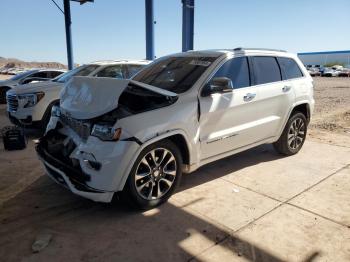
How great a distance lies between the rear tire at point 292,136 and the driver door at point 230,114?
0.94 m

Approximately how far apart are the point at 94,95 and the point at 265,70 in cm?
271

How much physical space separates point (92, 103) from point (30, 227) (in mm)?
1441

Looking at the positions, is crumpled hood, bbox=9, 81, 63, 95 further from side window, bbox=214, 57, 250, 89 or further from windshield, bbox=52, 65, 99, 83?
side window, bbox=214, 57, 250, 89

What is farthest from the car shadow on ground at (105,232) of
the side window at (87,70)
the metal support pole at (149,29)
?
the metal support pole at (149,29)

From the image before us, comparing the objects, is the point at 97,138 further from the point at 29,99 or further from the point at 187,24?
the point at 187,24

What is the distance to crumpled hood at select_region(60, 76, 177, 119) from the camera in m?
Answer: 3.50

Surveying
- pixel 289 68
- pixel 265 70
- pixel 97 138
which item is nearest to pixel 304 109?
pixel 289 68

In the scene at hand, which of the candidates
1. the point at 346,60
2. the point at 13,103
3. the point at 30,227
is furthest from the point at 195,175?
the point at 346,60

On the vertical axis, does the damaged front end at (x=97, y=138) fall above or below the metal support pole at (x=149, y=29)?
below

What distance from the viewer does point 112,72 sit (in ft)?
26.5

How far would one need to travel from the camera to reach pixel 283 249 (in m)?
3.05

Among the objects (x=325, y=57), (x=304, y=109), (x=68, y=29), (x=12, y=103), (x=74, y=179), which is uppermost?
(x=68, y=29)

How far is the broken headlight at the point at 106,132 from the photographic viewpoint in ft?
10.9

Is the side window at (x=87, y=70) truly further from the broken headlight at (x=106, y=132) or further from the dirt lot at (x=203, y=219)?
the broken headlight at (x=106, y=132)
